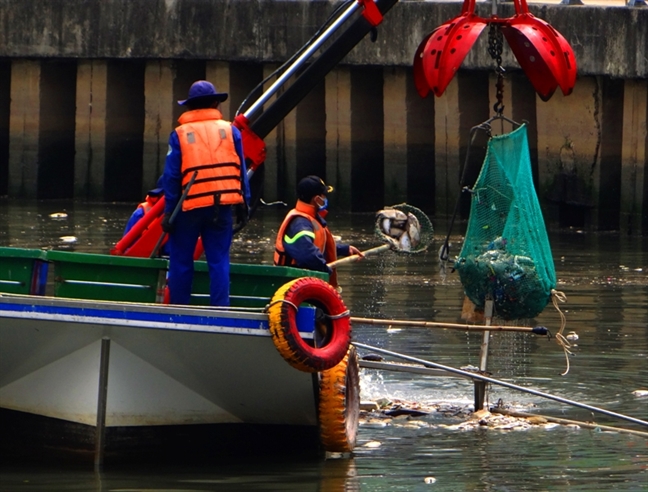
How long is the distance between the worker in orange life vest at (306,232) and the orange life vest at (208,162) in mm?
867

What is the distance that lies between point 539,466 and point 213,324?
1.96 meters

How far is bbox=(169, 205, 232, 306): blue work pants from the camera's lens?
8508 mm

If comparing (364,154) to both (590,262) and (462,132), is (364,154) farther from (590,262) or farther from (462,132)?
(590,262)

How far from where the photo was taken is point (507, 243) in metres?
10.0

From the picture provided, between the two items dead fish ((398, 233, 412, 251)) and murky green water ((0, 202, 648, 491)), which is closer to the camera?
murky green water ((0, 202, 648, 491))

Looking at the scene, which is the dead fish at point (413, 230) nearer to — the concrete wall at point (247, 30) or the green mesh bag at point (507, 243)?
the green mesh bag at point (507, 243)

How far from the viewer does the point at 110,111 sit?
73.6ft

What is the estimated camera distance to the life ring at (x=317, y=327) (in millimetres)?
7957

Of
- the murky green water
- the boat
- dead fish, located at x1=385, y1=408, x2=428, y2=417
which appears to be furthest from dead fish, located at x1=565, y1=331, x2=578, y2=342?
the boat

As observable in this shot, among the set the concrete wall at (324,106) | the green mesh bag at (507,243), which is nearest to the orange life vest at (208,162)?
the green mesh bag at (507,243)

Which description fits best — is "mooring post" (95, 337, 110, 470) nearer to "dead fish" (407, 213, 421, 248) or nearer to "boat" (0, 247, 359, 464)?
"boat" (0, 247, 359, 464)

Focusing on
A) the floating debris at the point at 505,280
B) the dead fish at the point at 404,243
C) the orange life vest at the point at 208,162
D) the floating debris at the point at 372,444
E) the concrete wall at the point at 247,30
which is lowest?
the floating debris at the point at 372,444

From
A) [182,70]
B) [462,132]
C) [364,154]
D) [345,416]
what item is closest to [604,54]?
[462,132]

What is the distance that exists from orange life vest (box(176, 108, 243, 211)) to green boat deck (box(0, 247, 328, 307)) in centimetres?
57
